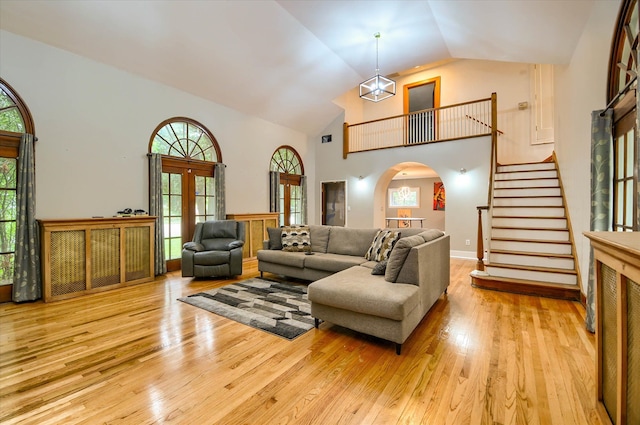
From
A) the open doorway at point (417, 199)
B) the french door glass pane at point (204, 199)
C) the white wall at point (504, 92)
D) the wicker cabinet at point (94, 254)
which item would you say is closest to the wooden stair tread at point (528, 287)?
the white wall at point (504, 92)

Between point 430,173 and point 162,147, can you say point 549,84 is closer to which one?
point 430,173

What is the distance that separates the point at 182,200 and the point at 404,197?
905 cm

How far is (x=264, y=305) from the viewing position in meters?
3.35

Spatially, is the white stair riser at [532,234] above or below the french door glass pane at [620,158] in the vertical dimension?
below

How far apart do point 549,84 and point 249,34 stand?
6824 mm

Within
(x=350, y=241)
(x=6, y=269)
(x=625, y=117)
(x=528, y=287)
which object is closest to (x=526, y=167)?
(x=528, y=287)

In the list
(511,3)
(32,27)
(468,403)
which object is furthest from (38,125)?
(511,3)

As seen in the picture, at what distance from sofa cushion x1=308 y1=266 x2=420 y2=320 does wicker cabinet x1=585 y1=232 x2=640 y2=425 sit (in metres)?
1.14

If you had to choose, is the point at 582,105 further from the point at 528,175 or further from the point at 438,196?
the point at 438,196

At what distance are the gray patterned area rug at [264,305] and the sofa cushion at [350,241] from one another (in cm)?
83

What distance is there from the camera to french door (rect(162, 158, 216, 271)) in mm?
5219

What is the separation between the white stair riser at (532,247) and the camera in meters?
4.24

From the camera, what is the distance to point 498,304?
11.4 ft

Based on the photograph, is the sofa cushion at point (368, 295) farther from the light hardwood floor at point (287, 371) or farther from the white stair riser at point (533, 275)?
the white stair riser at point (533, 275)
